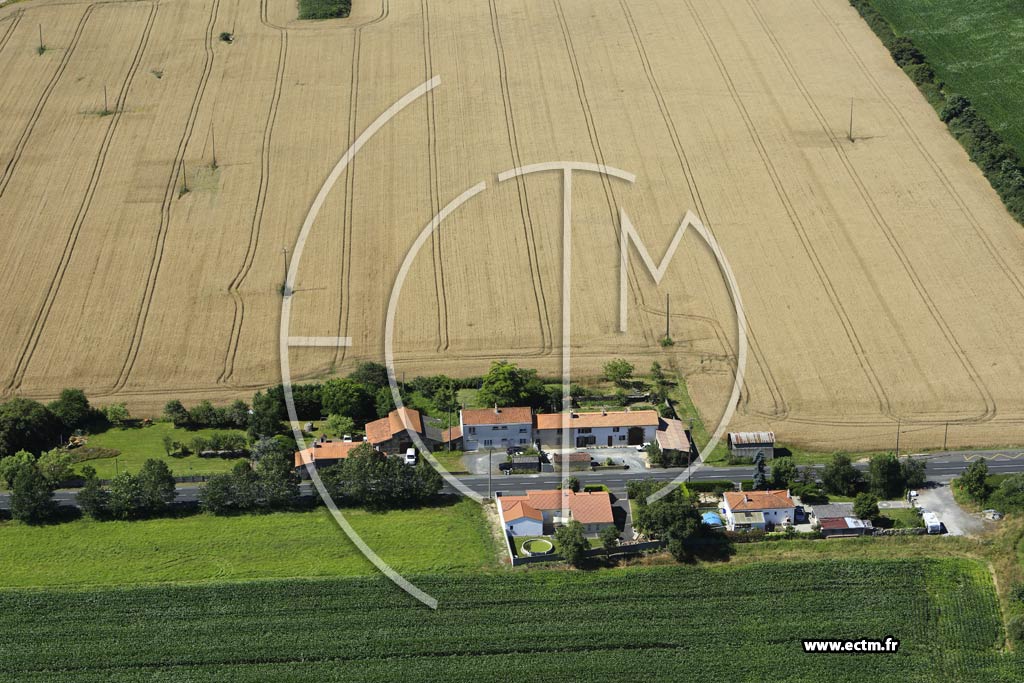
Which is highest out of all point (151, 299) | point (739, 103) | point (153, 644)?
point (739, 103)

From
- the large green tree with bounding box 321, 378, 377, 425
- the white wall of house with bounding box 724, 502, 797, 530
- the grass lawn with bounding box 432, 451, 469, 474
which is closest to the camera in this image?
the white wall of house with bounding box 724, 502, 797, 530

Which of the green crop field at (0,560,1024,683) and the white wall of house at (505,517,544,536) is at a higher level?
the white wall of house at (505,517,544,536)

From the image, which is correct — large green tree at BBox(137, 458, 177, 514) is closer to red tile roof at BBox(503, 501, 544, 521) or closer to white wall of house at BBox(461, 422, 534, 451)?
white wall of house at BBox(461, 422, 534, 451)

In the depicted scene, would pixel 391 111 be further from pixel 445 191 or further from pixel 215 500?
pixel 215 500

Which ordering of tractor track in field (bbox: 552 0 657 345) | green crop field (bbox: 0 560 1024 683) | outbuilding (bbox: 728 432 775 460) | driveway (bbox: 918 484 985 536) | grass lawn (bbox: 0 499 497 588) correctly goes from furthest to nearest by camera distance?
tractor track in field (bbox: 552 0 657 345), outbuilding (bbox: 728 432 775 460), driveway (bbox: 918 484 985 536), grass lawn (bbox: 0 499 497 588), green crop field (bbox: 0 560 1024 683)

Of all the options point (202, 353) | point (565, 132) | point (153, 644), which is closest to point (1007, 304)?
point (565, 132)

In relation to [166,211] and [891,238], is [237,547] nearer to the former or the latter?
[166,211]

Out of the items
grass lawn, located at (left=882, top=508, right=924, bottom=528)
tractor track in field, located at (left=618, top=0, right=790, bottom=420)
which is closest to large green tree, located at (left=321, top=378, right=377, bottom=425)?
tractor track in field, located at (left=618, top=0, right=790, bottom=420)
